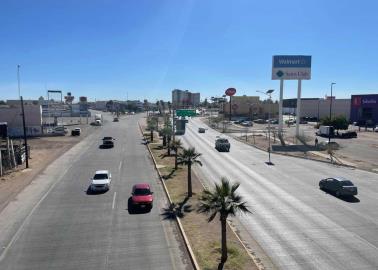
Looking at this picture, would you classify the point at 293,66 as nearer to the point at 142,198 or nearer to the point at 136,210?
the point at 142,198

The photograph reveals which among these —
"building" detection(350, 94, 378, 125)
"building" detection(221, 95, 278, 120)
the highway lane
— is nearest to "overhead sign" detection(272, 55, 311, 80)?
the highway lane

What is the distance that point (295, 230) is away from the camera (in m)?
27.2

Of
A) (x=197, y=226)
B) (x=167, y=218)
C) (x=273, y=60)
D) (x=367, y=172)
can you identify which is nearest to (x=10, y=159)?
(x=167, y=218)

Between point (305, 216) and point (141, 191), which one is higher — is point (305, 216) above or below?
below

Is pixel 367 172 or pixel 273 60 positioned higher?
pixel 273 60

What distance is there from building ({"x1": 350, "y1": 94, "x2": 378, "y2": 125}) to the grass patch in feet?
326

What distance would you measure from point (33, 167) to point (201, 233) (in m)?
35.0

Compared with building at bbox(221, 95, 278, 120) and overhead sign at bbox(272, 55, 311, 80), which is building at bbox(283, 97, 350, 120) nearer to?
building at bbox(221, 95, 278, 120)

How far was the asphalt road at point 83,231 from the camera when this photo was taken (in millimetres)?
22125

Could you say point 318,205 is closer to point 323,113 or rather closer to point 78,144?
point 78,144

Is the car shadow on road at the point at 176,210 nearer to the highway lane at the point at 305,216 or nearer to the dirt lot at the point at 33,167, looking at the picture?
the highway lane at the point at 305,216

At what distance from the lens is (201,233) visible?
25859mm

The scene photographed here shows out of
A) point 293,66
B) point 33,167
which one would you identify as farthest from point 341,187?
point 293,66

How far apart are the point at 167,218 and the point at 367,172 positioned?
30885 mm
